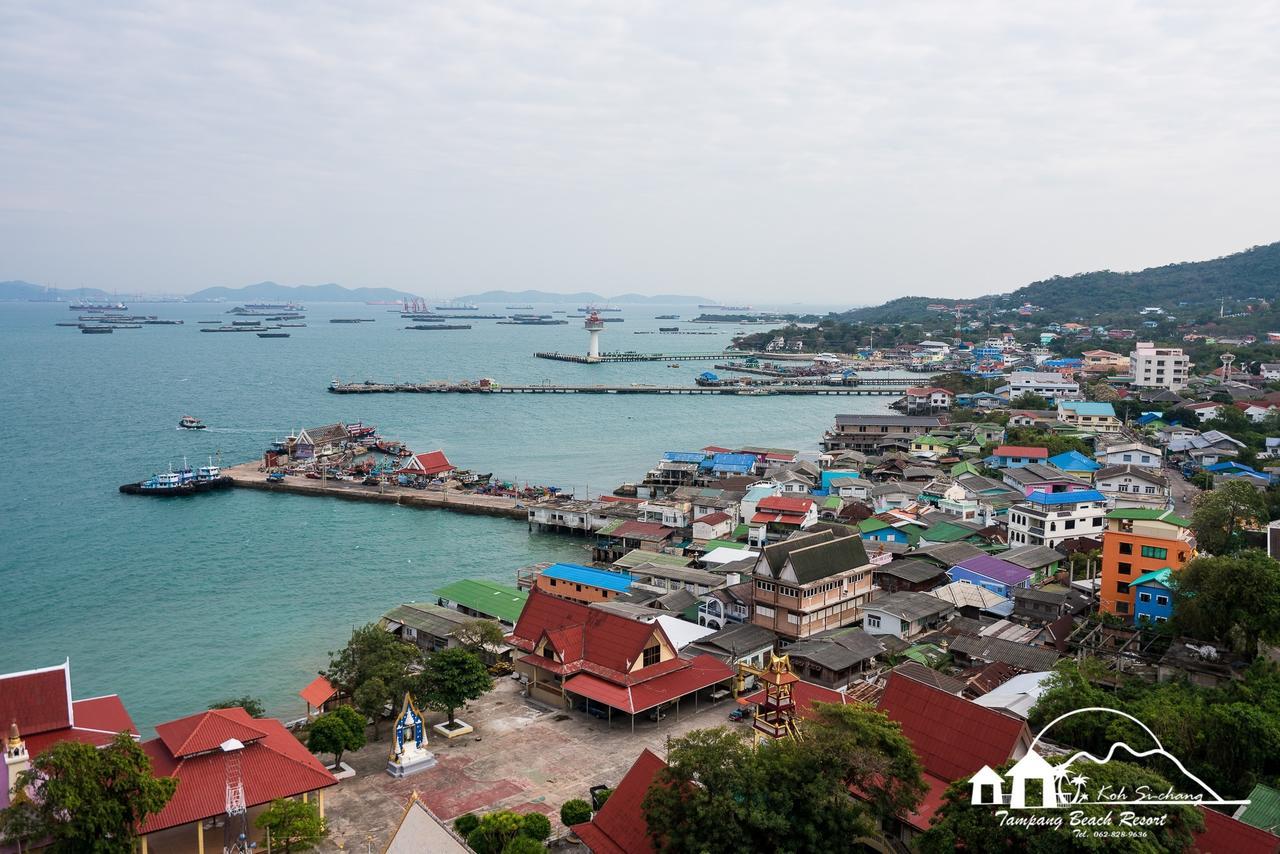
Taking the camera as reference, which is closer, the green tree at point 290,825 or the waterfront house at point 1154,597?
the green tree at point 290,825

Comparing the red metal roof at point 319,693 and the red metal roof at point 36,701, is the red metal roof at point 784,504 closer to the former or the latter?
the red metal roof at point 319,693

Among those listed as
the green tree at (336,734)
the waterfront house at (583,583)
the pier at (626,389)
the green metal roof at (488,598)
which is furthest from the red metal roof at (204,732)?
the pier at (626,389)

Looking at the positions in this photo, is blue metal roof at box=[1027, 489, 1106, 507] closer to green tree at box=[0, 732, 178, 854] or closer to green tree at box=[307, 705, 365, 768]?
green tree at box=[307, 705, 365, 768]

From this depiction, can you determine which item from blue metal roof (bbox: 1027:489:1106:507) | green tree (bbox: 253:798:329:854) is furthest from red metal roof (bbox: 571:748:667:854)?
blue metal roof (bbox: 1027:489:1106:507)

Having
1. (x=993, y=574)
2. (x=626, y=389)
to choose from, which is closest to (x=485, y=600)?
(x=993, y=574)

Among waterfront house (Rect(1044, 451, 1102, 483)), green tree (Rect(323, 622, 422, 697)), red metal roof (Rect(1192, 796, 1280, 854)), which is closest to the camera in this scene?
red metal roof (Rect(1192, 796, 1280, 854))

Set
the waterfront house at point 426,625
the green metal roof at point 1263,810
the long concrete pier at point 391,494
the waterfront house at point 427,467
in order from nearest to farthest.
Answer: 1. the green metal roof at point 1263,810
2. the waterfront house at point 426,625
3. the long concrete pier at point 391,494
4. the waterfront house at point 427,467

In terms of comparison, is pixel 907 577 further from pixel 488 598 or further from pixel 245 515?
pixel 245 515
